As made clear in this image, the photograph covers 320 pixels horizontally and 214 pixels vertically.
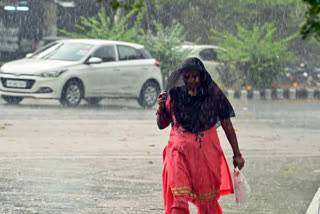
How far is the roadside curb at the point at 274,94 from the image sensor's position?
78.4ft

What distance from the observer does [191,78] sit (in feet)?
18.4

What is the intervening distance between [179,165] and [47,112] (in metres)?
11.6

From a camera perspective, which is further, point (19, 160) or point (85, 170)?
point (19, 160)

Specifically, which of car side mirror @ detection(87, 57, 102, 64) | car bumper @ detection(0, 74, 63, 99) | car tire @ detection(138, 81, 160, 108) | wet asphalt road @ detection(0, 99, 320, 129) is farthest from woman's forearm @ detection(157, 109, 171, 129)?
car tire @ detection(138, 81, 160, 108)

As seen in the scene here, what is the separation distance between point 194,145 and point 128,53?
14111mm

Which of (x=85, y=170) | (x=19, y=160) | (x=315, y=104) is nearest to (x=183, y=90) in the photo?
(x=85, y=170)

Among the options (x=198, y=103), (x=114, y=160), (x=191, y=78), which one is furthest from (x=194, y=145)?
(x=114, y=160)

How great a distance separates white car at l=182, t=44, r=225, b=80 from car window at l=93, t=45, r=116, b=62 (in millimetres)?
5967

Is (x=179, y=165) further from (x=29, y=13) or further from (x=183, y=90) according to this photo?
(x=29, y=13)

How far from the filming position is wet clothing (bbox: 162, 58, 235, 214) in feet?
17.9

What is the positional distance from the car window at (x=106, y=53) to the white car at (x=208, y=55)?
19.6ft

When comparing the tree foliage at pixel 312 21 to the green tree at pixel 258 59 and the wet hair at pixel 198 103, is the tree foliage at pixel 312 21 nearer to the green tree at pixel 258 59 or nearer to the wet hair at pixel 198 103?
the wet hair at pixel 198 103

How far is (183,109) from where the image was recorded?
557 cm

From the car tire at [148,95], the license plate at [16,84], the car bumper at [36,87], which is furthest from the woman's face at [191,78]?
the car tire at [148,95]
